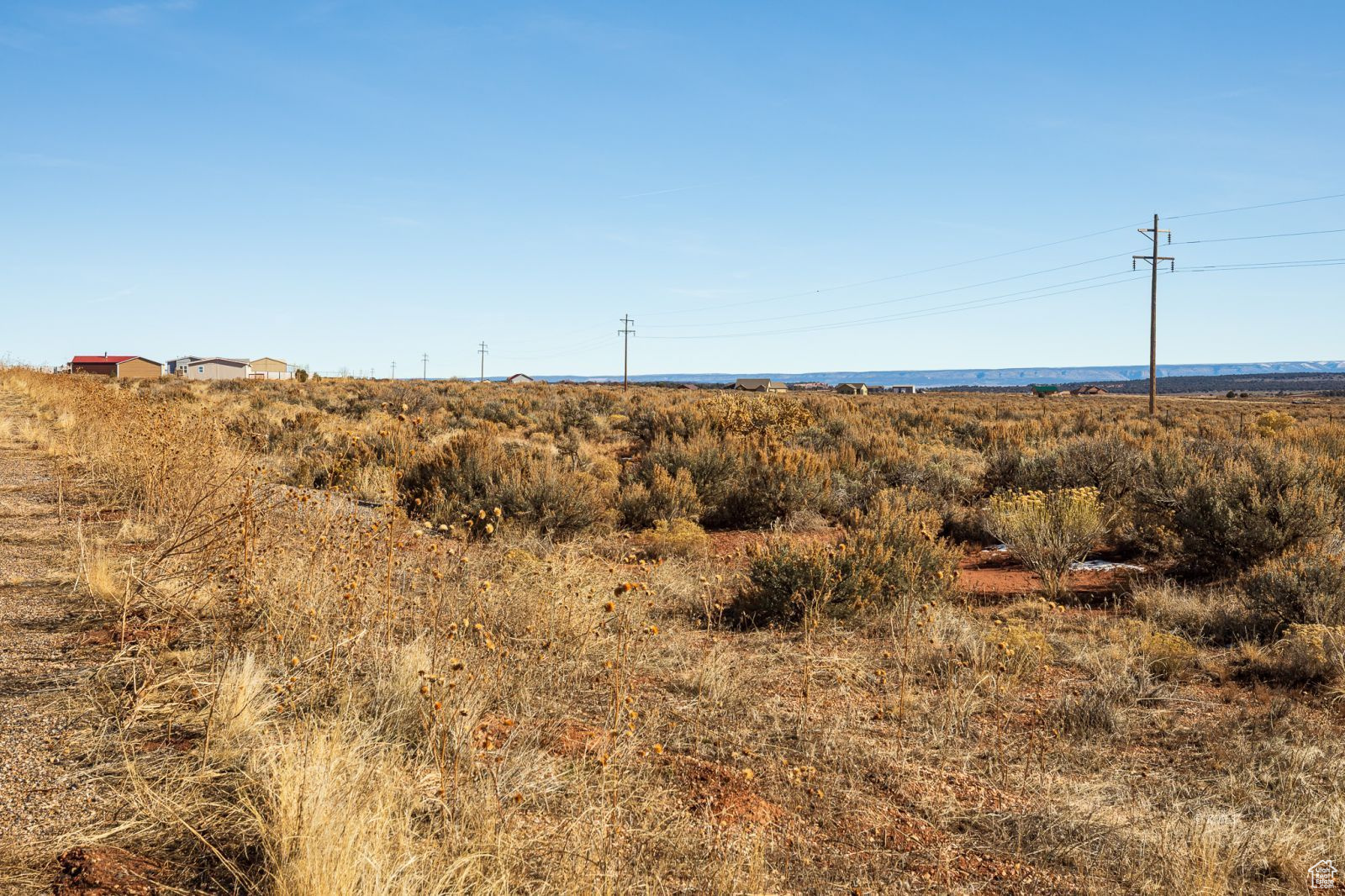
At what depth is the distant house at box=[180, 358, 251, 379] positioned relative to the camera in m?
93.4

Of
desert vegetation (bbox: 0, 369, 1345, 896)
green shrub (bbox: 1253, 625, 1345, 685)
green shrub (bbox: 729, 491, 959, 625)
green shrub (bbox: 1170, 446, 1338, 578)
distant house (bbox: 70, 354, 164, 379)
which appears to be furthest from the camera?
distant house (bbox: 70, 354, 164, 379)

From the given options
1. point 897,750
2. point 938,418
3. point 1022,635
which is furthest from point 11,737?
point 938,418

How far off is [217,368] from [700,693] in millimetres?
105095

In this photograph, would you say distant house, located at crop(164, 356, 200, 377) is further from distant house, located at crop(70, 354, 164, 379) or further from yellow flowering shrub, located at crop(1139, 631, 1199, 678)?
yellow flowering shrub, located at crop(1139, 631, 1199, 678)

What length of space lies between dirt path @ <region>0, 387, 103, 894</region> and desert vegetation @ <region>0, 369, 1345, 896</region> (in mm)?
143

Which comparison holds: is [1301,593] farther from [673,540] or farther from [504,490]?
[504,490]

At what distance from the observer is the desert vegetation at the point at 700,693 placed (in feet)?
9.96

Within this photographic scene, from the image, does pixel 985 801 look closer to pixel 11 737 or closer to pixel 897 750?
pixel 897 750

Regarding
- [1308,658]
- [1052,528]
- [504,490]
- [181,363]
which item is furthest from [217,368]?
[1308,658]

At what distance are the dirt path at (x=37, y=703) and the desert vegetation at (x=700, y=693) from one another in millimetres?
143

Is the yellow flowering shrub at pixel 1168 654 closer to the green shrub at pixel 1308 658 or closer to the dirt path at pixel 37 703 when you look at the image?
the green shrub at pixel 1308 658

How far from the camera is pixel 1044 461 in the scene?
43.9 ft

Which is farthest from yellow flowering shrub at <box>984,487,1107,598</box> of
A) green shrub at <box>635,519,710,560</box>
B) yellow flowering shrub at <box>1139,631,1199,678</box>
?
green shrub at <box>635,519,710,560</box>

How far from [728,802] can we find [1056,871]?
1.39m
